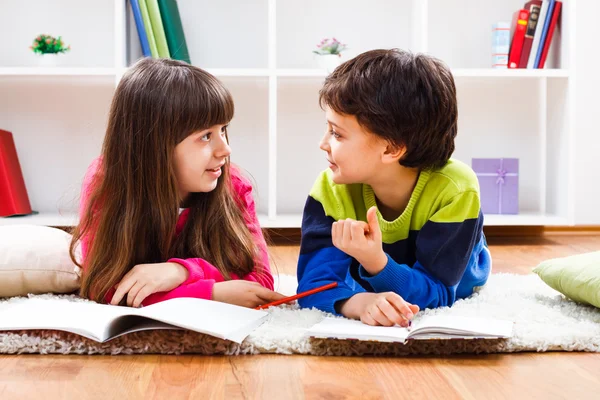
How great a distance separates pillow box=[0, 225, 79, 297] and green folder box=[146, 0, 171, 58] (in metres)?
1.21

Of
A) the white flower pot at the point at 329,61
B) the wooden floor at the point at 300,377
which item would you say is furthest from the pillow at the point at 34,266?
the white flower pot at the point at 329,61

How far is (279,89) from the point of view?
2.96 meters

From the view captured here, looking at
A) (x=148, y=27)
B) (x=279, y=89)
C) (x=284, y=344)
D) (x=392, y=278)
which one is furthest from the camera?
(x=279, y=89)

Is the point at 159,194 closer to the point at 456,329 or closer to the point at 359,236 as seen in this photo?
the point at 359,236

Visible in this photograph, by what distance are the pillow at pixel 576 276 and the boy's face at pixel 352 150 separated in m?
0.42

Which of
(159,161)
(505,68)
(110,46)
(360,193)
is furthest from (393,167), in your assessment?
(110,46)

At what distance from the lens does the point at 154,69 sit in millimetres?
1448

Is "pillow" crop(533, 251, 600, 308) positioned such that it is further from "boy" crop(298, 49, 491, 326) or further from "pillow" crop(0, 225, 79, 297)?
"pillow" crop(0, 225, 79, 297)

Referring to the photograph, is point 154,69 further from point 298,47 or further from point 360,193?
point 298,47

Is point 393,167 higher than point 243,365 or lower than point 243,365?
higher

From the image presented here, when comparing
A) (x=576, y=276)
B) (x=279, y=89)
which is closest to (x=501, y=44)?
(x=279, y=89)

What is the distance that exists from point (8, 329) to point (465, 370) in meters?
0.66

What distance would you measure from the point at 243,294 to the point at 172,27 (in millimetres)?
1531

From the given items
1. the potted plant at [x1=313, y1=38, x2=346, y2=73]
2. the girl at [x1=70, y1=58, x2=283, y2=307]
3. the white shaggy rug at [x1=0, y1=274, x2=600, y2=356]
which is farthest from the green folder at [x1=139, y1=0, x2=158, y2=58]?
the white shaggy rug at [x1=0, y1=274, x2=600, y2=356]
